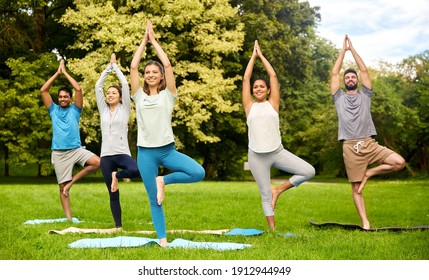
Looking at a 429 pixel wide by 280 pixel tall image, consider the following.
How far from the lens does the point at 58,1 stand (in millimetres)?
24703

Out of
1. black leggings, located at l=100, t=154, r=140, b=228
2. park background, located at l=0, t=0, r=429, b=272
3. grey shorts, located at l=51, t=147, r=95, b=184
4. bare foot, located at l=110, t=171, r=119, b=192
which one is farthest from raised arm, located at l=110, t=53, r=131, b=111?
park background, located at l=0, t=0, r=429, b=272

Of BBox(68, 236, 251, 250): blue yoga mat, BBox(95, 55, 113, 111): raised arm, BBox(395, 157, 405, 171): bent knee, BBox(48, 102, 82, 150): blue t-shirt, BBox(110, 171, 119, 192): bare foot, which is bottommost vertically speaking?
BBox(68, 236, 251, 250): blue yoga mat

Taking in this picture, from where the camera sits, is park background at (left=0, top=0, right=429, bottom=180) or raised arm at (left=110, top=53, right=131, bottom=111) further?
park background at (left=0, top=0, right=429, bottom=180)

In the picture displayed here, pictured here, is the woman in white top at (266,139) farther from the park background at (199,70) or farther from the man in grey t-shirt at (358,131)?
the park background at (199,70)

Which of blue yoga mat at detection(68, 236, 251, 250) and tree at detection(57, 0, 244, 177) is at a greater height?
tree at detection(57, 0, 244, 177)

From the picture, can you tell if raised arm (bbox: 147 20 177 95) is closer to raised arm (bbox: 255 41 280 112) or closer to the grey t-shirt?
raised arm (bbox: 255 41 280 112)

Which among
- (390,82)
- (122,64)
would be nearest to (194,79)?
(122,64)

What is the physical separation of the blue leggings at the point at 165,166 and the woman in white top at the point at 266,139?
1446 millimetres

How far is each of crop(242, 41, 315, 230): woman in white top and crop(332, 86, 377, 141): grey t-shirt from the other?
0.89 m

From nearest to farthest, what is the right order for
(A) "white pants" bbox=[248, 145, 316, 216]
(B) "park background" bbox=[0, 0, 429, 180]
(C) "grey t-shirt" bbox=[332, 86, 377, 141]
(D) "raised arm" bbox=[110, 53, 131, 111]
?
(D) "raised arm" bbox=[110, 53, 131, 111]
(A) "white pants" bbox=[248, 145, 316, 216]
(C) "grey t-shirt" bbox=[332, 86, 377, 141]
(B) "park background" bbox=[0, 0, 429, 180]

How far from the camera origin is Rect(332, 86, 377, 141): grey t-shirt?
7352 millimetres

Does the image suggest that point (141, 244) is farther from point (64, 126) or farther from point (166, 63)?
point (64, 126)

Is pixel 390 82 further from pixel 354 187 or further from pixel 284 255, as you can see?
pixel 284 255

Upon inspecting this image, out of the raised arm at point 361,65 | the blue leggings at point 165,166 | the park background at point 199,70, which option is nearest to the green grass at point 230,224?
the blue leggings at point 165,166
